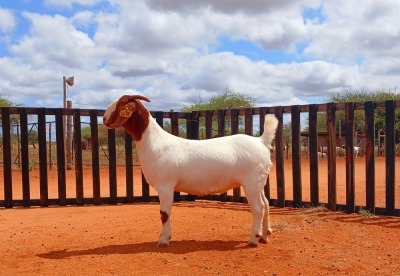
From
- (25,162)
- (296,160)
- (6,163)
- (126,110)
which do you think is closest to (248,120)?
(296,160)

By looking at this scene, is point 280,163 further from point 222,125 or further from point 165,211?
point 165,211

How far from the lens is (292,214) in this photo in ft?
28.9

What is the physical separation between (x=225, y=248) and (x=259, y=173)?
1.13m

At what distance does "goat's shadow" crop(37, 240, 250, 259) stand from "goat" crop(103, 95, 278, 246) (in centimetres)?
19

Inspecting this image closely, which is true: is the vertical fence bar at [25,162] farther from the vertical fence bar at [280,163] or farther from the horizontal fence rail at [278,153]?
the vertical fence bar at [280,163]

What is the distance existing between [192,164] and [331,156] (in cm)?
395

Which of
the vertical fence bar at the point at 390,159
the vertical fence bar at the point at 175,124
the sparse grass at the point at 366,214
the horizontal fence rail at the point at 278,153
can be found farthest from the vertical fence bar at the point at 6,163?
the vertical fence bar at the point at 390,159

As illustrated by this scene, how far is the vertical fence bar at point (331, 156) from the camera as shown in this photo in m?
9.03

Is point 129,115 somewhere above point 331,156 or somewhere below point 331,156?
above

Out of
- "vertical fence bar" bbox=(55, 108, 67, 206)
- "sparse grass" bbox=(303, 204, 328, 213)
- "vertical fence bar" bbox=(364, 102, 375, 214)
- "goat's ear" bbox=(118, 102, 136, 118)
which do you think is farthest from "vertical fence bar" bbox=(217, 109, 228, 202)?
"goat's ear" bbox=(118, 102, 136, 118)

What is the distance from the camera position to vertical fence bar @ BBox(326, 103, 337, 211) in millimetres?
9030

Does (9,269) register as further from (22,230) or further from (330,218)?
(330,218)

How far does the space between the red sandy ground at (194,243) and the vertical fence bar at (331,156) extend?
301 mm

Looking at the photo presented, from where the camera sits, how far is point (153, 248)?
6.20 meters
